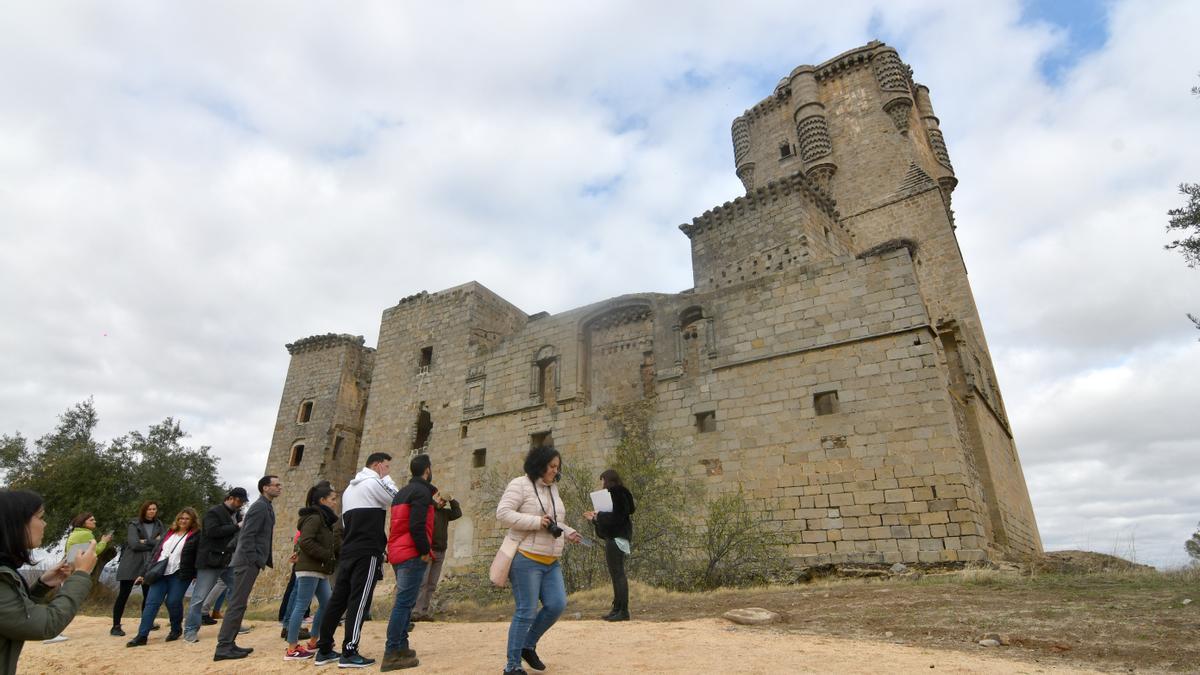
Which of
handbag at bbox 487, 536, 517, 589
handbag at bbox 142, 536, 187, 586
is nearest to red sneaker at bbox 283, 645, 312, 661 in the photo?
handbag at bbox 487, 536, 517, 589

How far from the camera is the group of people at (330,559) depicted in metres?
2.84

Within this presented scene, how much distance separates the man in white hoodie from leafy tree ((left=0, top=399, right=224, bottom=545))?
2219cm

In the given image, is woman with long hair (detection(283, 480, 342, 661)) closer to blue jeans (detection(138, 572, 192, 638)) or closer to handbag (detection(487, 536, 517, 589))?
blue jeans (detection(138, 572, 192, 638))

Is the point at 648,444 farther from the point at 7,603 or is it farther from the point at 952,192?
the point at 952,192

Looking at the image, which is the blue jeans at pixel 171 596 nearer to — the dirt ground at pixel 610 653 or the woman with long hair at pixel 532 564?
the dirt ground at pixel 610 653

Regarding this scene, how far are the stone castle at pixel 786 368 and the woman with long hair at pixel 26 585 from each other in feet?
36.2

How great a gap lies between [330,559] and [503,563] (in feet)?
8.78

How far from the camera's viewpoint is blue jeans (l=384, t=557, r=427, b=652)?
4.69 metres

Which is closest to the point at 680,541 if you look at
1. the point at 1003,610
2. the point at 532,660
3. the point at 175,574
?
the point at 1003,610

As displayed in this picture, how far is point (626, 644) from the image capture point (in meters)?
5.38

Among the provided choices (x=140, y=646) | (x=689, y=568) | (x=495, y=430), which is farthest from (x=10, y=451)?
(x=689, y=568)

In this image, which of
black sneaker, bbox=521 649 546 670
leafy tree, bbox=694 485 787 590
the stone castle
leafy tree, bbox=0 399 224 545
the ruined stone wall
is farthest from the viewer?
leafy tree, bbox=0 399 224 545

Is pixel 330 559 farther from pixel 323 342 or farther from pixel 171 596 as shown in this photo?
pixel 323 342

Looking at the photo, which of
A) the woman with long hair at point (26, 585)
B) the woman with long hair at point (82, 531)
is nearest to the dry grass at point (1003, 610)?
the woman with long hair at point (82, 531)
